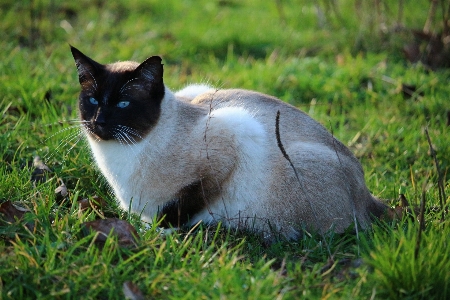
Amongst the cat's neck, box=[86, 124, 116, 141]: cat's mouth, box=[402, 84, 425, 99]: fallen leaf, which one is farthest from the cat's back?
box=[402, 84, 425, 99]: fallen leaf

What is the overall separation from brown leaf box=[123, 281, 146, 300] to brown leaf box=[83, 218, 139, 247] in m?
0.31

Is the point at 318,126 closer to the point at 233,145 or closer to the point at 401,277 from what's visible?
the point at 233,145

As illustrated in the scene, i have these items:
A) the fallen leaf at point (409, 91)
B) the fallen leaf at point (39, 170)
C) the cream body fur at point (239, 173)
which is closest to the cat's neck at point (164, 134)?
the cream body fur at point (239, 173)

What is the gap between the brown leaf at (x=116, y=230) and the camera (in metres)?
2.84

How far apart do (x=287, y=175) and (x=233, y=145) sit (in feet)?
1.17

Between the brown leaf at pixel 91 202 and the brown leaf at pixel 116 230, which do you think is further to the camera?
the brown leaf at pixel 91 202

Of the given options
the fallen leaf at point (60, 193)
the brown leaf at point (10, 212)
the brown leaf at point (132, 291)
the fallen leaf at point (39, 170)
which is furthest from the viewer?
the fallen leaf at point (39, 170)

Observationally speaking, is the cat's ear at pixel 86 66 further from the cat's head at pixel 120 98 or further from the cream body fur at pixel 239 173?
the cream body fur at pixel 239 173

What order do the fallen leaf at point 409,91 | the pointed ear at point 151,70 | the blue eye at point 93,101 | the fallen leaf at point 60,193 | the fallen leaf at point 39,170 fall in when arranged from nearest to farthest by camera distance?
1. the pointed ear at point 151,70
2. the blue eye at point 93,101
3. the fallen leaf at point 60,193
4. the fallen leaf at point 39,170
5. the fallen leaf at point 409,91

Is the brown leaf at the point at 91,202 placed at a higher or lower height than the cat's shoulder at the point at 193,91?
lower

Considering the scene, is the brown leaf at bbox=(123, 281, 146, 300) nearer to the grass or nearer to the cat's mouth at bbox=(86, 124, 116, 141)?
the grass

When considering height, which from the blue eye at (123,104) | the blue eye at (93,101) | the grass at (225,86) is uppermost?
the blue eye at (93,101)

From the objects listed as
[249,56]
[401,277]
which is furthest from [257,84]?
[401,277]

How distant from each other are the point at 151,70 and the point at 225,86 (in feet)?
7.75
